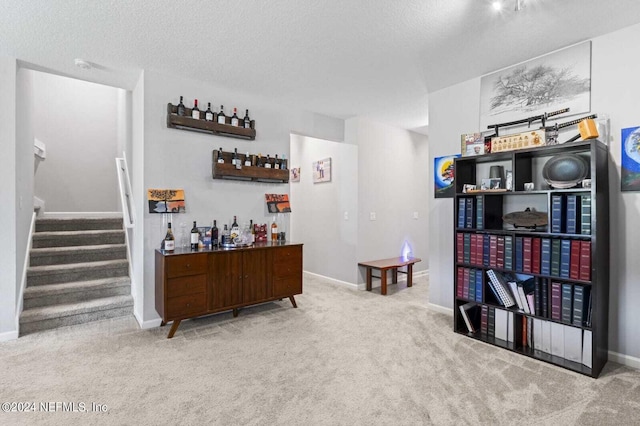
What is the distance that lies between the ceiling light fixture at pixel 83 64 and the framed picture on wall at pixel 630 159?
15.4ft

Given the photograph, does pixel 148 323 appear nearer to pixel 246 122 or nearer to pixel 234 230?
pixel 234 230

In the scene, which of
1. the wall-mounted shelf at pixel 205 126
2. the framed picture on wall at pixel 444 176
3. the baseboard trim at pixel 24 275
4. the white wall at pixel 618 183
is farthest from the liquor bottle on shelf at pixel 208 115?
the white wall at pixel 618 183

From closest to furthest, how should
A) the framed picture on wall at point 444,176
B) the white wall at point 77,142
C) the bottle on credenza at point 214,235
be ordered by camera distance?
1. the bottle on credenza at point 214,235
2. the framed picture on wall at point 444,176
3. the white wall at point 77,142

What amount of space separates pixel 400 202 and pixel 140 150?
3984 mm

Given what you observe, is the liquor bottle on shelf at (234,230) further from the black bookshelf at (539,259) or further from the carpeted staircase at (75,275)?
the black bookshelf at (539,259)

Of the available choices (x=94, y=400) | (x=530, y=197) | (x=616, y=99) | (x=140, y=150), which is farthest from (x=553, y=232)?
(x=140, y=150)

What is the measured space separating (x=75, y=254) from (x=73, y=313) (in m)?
0.96

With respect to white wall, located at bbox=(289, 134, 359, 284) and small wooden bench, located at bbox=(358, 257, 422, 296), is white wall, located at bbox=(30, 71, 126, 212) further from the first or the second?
small wooden bench, located at bbox=(358, 257, 422, 296)

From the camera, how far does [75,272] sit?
12.3 ft

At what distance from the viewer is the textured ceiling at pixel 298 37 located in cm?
229

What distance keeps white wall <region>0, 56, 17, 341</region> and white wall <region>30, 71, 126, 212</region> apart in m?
2.58

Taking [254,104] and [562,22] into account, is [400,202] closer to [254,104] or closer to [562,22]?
[254,104]

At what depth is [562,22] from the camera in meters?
2.47

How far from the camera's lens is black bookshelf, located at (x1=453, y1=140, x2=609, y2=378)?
7.84 ft
